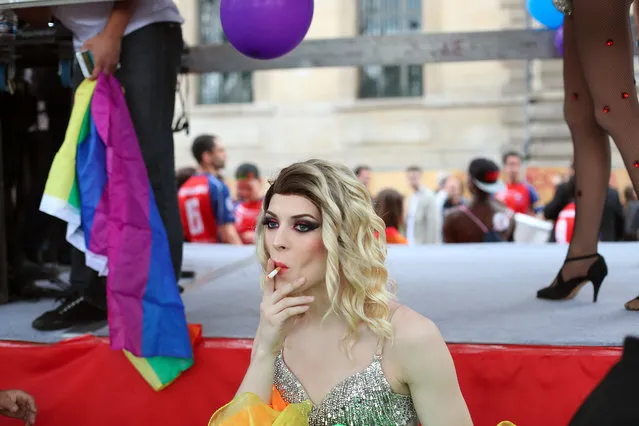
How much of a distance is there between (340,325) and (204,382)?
1.83 ft

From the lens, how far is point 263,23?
2.12m

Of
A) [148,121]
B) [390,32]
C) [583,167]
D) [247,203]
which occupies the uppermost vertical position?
[390,32]

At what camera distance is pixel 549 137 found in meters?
11.3

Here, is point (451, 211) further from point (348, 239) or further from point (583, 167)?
point (348, 239)

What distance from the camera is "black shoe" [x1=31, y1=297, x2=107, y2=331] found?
6.68 feet

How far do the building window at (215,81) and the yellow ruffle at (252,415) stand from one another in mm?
11836

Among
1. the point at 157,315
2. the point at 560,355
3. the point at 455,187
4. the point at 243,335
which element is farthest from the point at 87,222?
the point at 455,187

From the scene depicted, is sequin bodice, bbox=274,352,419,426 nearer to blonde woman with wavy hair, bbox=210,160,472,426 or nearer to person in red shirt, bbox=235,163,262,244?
blonde woman with wavy hair, bbox=210,160,472,426

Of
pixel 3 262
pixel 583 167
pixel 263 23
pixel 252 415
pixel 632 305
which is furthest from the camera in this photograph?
pixel 3 262

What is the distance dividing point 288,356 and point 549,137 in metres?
10.5

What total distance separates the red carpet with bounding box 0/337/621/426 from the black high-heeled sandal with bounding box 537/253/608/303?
0.50 meters

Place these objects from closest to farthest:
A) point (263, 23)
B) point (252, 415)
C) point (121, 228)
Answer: point (252, 415)
point (121, 228)
point (263, 23)

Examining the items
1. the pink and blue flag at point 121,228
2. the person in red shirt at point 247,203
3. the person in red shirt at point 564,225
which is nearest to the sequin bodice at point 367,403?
the pink and blue flag at point 121,228

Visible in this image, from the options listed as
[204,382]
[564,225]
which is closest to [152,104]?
[204,382]
